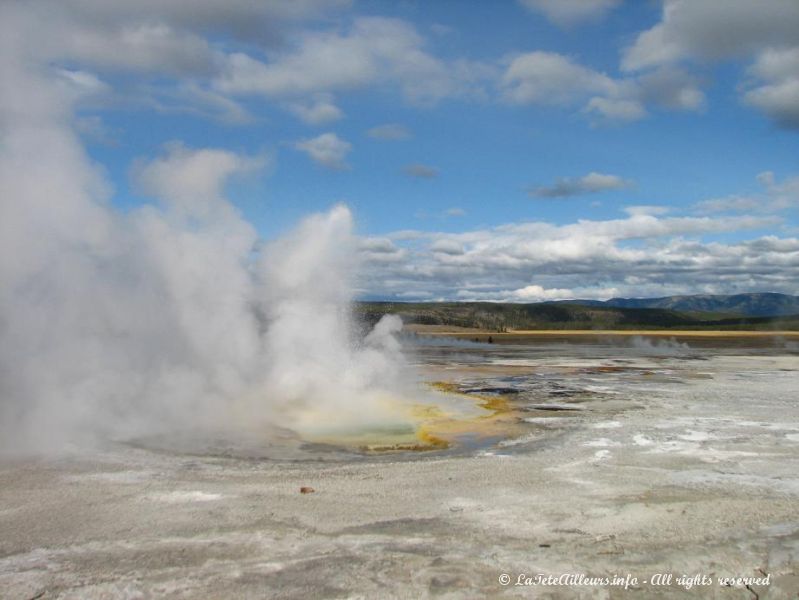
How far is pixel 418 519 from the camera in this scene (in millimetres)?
8156

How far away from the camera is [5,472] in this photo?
34.2 feet

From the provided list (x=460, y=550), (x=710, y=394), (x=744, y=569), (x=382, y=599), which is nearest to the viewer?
(x=382, y=599)

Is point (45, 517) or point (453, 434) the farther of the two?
point (453, 434)

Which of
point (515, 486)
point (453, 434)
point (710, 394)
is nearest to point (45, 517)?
point (515, 486)

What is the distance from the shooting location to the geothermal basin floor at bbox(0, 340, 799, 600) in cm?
627

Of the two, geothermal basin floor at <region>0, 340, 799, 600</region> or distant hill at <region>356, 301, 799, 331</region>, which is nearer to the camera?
geothermal basin floor at <region>0, 340, 799, 600</region>

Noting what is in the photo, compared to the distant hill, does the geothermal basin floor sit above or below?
below

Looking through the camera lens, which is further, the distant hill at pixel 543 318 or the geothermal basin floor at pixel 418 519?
the distant hill at pixel 543 318

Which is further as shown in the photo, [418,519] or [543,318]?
[543,318]

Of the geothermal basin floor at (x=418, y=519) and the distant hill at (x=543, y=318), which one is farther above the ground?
the distant hill at (x=543, y=318)

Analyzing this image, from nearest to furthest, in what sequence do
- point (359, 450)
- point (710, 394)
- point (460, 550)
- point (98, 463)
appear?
point (460, 550) → point (98, 463) → point (359, 450) → point (710, 394)

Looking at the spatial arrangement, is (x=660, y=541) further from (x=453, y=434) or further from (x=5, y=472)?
(x=5, y=472)

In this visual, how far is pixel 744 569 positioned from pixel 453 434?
877cm

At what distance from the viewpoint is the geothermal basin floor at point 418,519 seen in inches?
247
